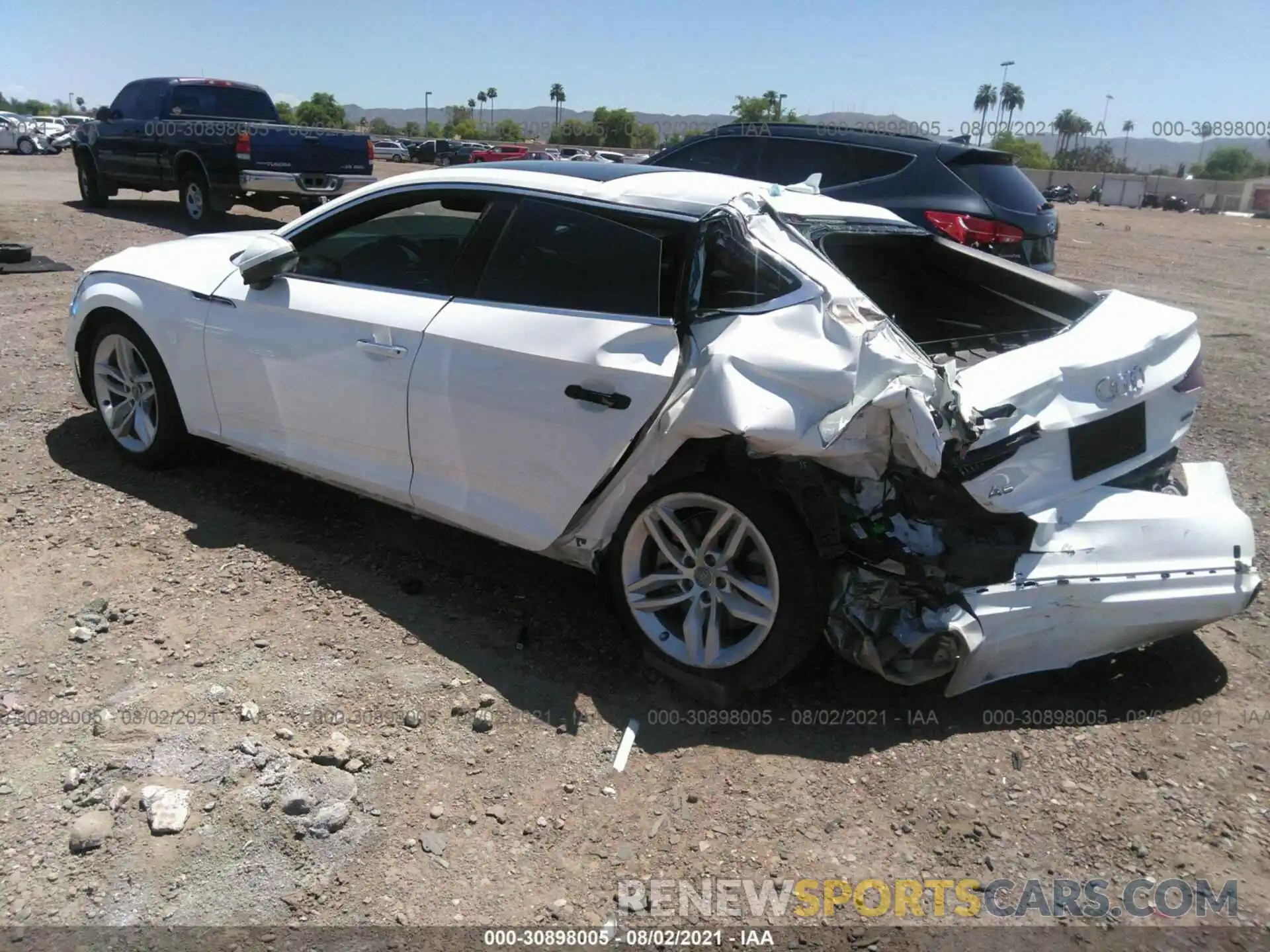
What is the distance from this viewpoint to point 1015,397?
121 inches

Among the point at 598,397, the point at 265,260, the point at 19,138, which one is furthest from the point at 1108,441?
the point at 19,138

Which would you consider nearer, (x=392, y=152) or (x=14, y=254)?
(x=14, y=254)

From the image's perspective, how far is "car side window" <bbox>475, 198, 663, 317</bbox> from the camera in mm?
3443

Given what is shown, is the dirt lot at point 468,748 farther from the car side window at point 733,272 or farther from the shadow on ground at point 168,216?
the shadow on ground at point 168,216

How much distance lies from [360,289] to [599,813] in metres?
2.34

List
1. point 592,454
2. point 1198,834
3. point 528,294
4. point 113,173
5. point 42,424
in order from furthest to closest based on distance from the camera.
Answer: point 113,173, point 42,424, point 528,294, point 592,454, point 1198,834

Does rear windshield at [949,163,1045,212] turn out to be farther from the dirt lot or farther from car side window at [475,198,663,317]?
car side window at [475,198,663,317]

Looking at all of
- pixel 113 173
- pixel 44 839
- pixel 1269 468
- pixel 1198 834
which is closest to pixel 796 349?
pixel 1198 834

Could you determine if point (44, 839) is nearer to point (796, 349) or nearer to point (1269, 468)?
point (796, 349)

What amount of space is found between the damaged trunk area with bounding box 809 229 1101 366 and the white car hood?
9.11 ft

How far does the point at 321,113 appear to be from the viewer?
72.0 meters

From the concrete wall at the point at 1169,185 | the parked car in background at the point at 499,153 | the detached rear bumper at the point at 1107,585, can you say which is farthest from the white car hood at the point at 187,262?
the concrete wall at the point at 1169,185

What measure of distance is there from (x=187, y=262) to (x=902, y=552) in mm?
3602

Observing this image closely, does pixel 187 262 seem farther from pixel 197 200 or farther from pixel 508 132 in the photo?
pixel 508 132
